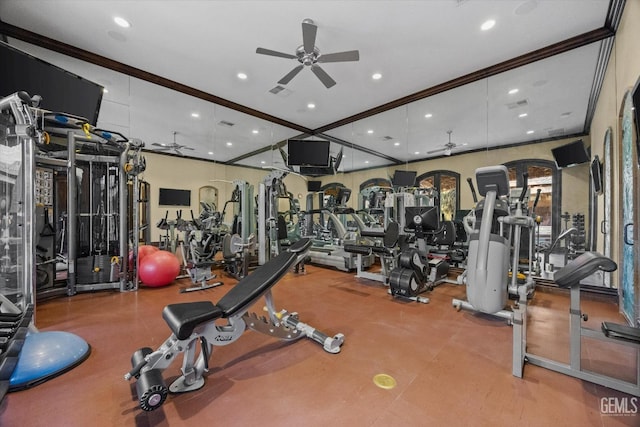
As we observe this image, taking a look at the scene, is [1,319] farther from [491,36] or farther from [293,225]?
[491,36]

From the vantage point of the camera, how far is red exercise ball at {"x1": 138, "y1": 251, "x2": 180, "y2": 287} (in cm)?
405

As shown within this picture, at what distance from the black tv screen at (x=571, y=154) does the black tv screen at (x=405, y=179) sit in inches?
105

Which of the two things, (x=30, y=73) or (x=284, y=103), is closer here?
(x=30, y=73)

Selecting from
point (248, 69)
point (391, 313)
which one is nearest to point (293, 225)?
point (248, 69)

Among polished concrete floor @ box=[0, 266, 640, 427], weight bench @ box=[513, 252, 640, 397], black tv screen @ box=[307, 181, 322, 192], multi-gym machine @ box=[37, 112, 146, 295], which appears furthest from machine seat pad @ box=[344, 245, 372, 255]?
black tv screen @ box=[307, 181, 322, 192]

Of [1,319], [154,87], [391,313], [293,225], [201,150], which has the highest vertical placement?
[154,87]

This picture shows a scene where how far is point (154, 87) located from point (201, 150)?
7.43 feet

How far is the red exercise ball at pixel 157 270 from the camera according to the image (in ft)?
13.3

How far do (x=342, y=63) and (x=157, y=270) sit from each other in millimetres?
4683

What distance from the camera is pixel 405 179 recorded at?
21.3ft

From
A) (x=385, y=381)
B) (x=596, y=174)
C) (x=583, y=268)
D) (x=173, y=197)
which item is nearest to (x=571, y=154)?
(x=596, y=174)

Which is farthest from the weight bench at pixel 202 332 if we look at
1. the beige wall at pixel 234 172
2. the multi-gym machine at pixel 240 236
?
the beige wall at pixel 234 172

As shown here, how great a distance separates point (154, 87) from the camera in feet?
16.5

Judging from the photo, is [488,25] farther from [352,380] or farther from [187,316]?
[187,316]
